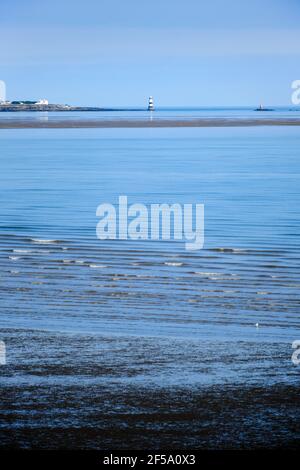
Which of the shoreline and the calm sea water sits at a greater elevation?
the shoreline

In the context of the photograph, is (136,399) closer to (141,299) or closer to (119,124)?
(141,299)

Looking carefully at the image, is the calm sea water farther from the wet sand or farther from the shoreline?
the shoreline

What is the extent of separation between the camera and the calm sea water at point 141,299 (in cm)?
828

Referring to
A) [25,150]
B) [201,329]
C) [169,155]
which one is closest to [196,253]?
[201,329]

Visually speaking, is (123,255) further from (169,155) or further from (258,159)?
(169,155)

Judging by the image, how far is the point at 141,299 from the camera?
38.3ft

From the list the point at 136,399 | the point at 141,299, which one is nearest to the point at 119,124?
the point at 141,299

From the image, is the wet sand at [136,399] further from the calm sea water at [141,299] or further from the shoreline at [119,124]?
the shoreline at [119,124]

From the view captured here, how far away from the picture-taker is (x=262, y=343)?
→ 941 cm

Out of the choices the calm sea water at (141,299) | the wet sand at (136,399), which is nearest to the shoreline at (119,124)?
the calm sea water at (141,299)

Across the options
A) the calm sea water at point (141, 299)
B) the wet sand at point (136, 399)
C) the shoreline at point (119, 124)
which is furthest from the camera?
the shoreline at point (119, 124)

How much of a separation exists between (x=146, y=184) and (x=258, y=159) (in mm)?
12832

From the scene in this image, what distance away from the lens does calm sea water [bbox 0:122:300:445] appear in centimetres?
828

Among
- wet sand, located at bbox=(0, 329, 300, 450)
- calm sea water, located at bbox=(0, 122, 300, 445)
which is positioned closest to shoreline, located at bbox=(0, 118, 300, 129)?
calm sea water, located at bbox=(0, 122, 300, 445)
